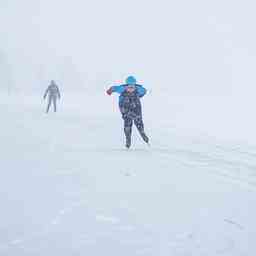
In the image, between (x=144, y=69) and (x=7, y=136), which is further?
(x=144, y=69)

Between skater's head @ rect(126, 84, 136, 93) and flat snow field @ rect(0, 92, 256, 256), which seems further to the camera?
skater's head @ rect(126, 84, 136, 93)

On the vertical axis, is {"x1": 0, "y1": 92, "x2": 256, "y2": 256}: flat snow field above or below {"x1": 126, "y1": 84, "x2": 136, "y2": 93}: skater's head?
below

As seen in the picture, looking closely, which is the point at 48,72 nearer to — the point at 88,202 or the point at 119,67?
the point at 119,67

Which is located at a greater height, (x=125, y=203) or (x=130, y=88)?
(x=130, y=88)

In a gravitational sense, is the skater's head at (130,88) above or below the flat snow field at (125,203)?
above

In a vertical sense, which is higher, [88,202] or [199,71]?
[199,71]

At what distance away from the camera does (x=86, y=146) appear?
13234 mm

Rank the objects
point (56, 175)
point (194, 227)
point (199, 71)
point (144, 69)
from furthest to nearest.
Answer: point (144, 69) → point (199, 71) → point (56, 175) → point (194, 227)

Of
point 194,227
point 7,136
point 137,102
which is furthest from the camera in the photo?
point 7,136

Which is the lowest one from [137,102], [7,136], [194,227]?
[194,227]

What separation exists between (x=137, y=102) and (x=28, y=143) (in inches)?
131

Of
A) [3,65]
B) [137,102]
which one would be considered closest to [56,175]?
[137,102]

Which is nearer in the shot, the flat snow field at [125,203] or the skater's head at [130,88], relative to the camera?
the flat snow field at [125,203]

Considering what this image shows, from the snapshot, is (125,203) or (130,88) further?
(130,88)
